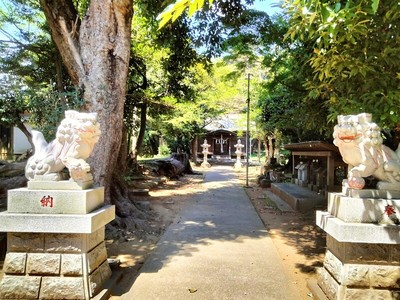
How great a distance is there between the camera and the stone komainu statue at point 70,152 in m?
3.69

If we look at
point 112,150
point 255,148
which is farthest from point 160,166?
point 255,148

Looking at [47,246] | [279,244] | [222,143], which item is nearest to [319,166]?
[279,244]

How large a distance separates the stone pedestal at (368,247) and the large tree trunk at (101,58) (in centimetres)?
459

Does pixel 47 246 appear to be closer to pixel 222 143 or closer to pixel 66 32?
pixel 66 32

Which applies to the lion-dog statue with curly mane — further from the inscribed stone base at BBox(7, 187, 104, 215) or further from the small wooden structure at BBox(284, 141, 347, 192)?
the small wooden structure at BBox(284, 141, 347, 192)

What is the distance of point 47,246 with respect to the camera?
3.71 metres

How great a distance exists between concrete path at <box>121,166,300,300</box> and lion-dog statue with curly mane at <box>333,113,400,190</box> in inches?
72.1

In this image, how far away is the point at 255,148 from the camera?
40562mm

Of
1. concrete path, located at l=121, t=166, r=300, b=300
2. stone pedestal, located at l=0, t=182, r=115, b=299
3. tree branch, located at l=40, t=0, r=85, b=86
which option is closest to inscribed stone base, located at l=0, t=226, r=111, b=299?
stone pedestal, located at l=0, t=182, r=115, b=299

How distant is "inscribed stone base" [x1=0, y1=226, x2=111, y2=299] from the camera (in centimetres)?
364

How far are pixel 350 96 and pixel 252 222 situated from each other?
468cm

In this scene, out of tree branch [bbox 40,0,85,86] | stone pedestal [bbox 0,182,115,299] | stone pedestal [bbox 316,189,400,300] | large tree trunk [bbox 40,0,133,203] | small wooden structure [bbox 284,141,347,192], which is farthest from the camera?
small wooden structure [bbox 284,141,347,192]

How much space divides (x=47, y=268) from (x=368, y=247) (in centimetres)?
365

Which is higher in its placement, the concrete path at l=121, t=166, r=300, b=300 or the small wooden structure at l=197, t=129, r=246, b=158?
the small wooden structure at l=197, t=129, r=246, b=158
